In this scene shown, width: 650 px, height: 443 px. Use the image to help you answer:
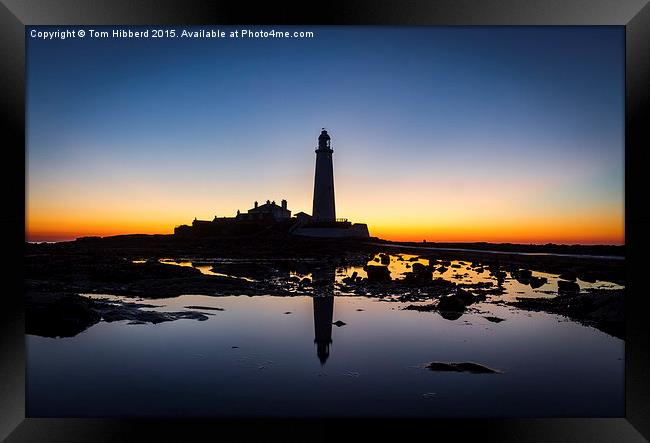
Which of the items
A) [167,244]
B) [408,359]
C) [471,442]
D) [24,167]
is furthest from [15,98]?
[167,244]

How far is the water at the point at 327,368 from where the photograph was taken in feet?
18.7

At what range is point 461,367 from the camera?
675cm

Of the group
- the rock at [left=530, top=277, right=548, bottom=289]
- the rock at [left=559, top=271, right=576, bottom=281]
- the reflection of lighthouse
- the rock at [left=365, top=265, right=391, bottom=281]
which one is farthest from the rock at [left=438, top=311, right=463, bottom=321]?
the rock at [left=559, top=271, right=576, bottom=281]

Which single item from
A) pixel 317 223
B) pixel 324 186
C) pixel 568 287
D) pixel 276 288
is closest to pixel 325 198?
pixel 324 186

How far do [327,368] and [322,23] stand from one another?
16.0ft

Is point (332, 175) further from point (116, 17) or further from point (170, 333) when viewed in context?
point (116, 17)

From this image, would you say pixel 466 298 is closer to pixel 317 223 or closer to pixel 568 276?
pixel 568 276

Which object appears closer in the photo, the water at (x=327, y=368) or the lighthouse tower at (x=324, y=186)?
the water at (x=327, y=368)

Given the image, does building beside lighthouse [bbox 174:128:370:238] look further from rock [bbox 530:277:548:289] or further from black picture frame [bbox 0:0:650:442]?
black picture frame [bbox 0:0:650:442]

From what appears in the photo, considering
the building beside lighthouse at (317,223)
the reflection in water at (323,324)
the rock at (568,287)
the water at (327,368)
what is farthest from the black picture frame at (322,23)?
the building beside lighthouse at (317,223)

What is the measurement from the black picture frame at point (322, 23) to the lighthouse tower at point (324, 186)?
3776cm

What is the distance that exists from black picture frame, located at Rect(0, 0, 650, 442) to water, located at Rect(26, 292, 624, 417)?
1.54 ft

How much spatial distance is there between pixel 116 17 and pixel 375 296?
9.07 metres

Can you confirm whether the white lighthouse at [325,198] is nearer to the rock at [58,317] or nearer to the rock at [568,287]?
the rock at [568,287]
